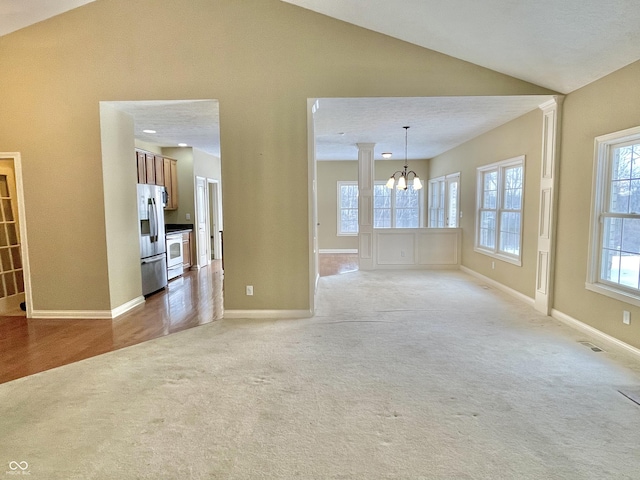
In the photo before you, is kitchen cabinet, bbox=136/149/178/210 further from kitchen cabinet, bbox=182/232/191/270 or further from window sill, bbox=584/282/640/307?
window sill, bbox=584/282/640/307

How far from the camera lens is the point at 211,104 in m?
4.24

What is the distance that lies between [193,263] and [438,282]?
5.12 m

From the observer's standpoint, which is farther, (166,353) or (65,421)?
(166,353)

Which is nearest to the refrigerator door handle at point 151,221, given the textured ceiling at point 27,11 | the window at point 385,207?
the textured ceiling at point 27,11

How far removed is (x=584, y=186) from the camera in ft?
12.2

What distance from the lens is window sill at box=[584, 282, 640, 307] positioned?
313cm

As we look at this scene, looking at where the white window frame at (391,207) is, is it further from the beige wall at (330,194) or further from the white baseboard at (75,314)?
the white baseboard at (75,314)

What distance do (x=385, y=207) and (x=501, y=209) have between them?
179 inches

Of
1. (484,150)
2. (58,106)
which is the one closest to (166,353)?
(58,106)

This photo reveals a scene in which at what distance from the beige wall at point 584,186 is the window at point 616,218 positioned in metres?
0.09

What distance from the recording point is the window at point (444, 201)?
315 inches

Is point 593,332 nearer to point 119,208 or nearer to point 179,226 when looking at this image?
point 119,208

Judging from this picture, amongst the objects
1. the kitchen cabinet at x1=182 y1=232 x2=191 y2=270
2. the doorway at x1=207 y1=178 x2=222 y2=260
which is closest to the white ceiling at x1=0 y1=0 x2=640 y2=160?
the kitchen cabinet at x1=182 y1=232 x2=191 y2=270

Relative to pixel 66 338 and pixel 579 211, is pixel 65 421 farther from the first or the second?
pixel 579 211
